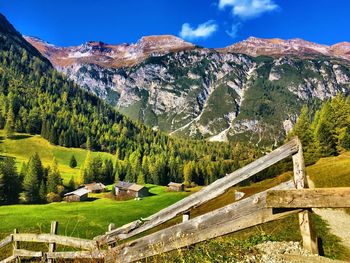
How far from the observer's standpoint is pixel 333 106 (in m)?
89.7

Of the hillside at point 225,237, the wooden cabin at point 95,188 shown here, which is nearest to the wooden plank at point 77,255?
the hillside at point 225,237

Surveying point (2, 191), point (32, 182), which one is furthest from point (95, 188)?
Answer: point (2, 191)

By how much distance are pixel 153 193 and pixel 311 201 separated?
14985 cm

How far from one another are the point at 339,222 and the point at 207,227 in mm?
26689

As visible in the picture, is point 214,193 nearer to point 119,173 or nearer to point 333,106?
point 333,106

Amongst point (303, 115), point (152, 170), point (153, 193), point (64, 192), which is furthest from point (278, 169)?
point (152, 170)

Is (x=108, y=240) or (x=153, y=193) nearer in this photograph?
(x=108, y=240)

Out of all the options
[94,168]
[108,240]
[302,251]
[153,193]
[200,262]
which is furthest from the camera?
[94,168]

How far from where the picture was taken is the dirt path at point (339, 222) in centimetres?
2329

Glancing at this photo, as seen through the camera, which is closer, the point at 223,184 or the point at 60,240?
the point at 223,184

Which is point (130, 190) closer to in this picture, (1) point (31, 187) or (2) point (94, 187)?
(2) point (94, 187)

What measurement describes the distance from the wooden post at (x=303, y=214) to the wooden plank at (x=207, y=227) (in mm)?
734

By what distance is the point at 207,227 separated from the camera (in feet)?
22.7

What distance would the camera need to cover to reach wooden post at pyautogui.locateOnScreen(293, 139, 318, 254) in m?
6.91
